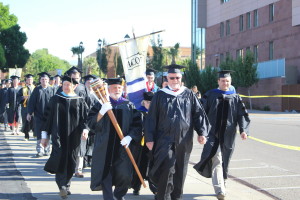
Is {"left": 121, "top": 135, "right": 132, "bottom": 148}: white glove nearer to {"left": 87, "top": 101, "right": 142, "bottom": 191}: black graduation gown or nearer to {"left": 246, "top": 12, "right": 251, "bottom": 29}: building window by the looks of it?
{"left": 87, "top": 101, "right": 142, "bottom": 191}: black graduation gown

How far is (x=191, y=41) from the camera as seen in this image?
67438 millimetres

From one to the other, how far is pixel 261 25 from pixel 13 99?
34450 millimetres

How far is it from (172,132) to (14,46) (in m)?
73.3

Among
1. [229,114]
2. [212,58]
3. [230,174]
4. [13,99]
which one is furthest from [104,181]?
[212,58]

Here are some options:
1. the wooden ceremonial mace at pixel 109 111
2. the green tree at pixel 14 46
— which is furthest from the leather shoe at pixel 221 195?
the green tree at pixel 14 46

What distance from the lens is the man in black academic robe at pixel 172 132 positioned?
6555mm

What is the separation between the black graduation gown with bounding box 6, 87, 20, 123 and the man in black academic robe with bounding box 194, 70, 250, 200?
1260cm

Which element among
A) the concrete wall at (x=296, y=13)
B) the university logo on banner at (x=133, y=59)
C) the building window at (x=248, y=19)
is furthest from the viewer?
the building window at (x=248, y=19)

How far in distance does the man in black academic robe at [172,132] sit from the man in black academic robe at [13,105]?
13.2 meters

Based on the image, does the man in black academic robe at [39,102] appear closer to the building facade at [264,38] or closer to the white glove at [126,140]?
the white glove at [126,140]

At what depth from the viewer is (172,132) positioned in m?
6.58

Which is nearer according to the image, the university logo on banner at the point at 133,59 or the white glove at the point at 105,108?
the white glove at the point at 105,108

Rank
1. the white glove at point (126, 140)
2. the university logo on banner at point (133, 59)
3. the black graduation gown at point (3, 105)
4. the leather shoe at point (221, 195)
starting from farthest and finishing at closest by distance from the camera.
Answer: the black graduation gown at point (3, 105)
the university logo on banner at point (133, 59)
the leather shoe at point (221, 195)
the white glove at point (126, 140)

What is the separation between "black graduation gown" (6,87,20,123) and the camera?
→ 1943 centimetres
